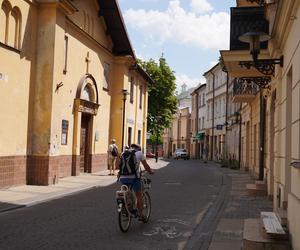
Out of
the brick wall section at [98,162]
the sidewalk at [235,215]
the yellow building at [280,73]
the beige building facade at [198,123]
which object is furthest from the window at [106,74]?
the beige building facade at [198,123]

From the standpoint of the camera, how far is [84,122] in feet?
75.7

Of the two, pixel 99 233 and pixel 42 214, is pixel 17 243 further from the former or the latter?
pixel 42 214

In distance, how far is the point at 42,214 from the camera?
36.1 ft

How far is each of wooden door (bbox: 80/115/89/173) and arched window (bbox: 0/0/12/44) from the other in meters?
8.10

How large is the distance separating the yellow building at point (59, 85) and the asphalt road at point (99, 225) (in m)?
2.88

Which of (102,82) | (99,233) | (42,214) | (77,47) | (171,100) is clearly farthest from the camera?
(171,100)

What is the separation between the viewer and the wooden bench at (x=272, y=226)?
262 inches

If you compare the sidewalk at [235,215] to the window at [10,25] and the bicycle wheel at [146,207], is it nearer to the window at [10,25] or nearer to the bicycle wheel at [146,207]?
the bicycle wheel at [146,207]

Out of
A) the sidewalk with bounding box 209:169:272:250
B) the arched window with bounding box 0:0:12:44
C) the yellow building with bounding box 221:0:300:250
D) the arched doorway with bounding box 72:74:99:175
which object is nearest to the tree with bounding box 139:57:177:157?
the arched doorway with bounding box 72:74:99:175

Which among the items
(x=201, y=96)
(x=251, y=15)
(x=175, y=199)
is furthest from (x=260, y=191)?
(x=201, y=96)

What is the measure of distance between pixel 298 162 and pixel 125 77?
2177 cm

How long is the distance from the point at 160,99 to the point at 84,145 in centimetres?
2381

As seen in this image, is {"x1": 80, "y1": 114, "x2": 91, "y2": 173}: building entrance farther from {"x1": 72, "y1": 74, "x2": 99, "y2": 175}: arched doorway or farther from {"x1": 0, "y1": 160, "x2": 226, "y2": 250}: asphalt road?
{"x1": 0, "y1": 160, "x2": 226, "y2": 250}: asphalt road

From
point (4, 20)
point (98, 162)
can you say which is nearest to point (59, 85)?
point (4, 20)
